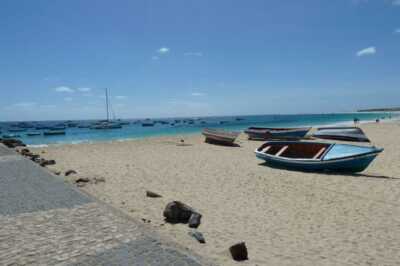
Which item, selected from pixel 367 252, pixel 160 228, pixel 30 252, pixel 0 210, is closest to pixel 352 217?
pixel 367 252

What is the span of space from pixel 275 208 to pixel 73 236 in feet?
14.3

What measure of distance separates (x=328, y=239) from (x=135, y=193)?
4989 millimetres

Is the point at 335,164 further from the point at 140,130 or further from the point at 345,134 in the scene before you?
the point at 140,130

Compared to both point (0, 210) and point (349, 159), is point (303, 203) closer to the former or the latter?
point (349, 159)

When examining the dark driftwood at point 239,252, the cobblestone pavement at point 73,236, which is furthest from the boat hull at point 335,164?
the cobblestone pavement at point 73,236

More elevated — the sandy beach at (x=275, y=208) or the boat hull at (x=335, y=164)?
the boat hull at (x=335, y=164)

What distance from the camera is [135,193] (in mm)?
8062

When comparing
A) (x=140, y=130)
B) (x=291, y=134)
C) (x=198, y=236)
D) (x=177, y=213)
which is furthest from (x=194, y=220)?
(x=140, y=130)

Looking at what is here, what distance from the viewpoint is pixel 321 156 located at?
11375mm

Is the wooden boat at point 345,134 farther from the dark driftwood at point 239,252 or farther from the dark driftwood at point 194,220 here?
the dark driftwood at point 239,252

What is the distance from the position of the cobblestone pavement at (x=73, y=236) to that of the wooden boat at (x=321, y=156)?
772cm

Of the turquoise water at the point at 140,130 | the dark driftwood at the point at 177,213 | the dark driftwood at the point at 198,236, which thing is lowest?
the turquoise water at the point at 140,130

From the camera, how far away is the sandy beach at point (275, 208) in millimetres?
4625

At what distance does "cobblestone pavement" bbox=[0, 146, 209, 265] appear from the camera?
3746 mm
